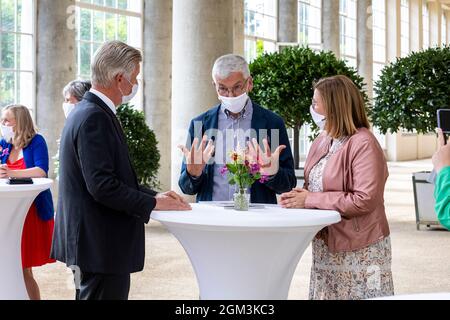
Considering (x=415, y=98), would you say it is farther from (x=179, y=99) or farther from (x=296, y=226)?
(x=296, y=226)

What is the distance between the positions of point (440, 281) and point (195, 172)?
363 cm

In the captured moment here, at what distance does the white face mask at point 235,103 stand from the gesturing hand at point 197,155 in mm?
305

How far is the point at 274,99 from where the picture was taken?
945 centimetres

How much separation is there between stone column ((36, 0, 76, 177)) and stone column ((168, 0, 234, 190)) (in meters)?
2.22

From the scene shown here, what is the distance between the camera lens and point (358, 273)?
3457 mm

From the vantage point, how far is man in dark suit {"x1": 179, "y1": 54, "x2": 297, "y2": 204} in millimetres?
3969

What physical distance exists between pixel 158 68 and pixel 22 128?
872 cm

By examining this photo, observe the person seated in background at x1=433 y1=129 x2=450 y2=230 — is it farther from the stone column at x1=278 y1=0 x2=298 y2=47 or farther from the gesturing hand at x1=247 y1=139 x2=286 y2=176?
the stone column at x1=278 y1=0 x2=298 y2=47

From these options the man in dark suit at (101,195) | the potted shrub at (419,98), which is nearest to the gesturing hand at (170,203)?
the man in dark suit at (101,195)

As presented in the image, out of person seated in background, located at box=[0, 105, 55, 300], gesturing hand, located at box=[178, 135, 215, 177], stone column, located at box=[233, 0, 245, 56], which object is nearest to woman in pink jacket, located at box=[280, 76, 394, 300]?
gesturing hand, located at box=[178, 135, 215, 177]

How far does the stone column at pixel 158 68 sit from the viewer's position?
13797 mm

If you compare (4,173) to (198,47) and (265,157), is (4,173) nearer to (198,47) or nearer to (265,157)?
(265,157)

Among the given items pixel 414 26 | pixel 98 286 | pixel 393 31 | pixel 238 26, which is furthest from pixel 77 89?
pixel 414 26
